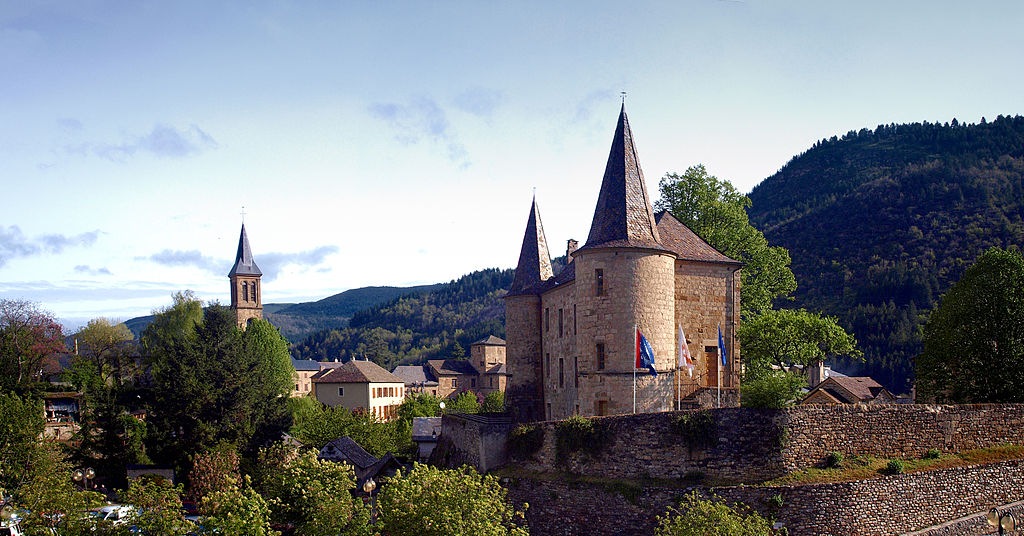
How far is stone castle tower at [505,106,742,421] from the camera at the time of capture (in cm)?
3353

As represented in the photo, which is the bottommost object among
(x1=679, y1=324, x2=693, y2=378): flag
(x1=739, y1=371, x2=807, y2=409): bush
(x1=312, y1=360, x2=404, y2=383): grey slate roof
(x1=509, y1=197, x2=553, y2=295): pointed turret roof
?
(x1=312, y1=360, x2=404, y2=383): grey slate roof

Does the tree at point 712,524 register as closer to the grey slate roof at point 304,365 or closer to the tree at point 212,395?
the tree at point 212,395

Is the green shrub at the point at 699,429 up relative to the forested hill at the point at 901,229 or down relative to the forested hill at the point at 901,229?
down

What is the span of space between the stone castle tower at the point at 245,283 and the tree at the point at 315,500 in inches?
3926

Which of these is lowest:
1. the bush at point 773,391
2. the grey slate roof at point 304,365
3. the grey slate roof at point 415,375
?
A: the grey slate roof at point 415,375

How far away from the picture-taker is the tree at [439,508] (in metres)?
22.5

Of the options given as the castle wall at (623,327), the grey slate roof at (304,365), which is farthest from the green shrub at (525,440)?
the grey slate roof at (304,365)

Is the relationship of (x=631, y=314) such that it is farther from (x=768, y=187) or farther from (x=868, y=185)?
(x=768, y=187)

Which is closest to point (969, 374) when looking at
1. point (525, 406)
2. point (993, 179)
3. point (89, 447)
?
point (525, 406)

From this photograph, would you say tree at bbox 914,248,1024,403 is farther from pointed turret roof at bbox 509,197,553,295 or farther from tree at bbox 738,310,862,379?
pointed turret roof at bbox 509,197,553,295

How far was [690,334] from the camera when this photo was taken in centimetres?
3775

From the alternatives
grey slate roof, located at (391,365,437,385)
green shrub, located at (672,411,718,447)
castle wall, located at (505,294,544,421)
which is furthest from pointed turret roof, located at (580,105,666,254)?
grey slate roof, located at (391,365,437,385)

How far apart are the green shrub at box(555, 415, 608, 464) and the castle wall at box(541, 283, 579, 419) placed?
2.75m

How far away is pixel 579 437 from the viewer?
106ft
